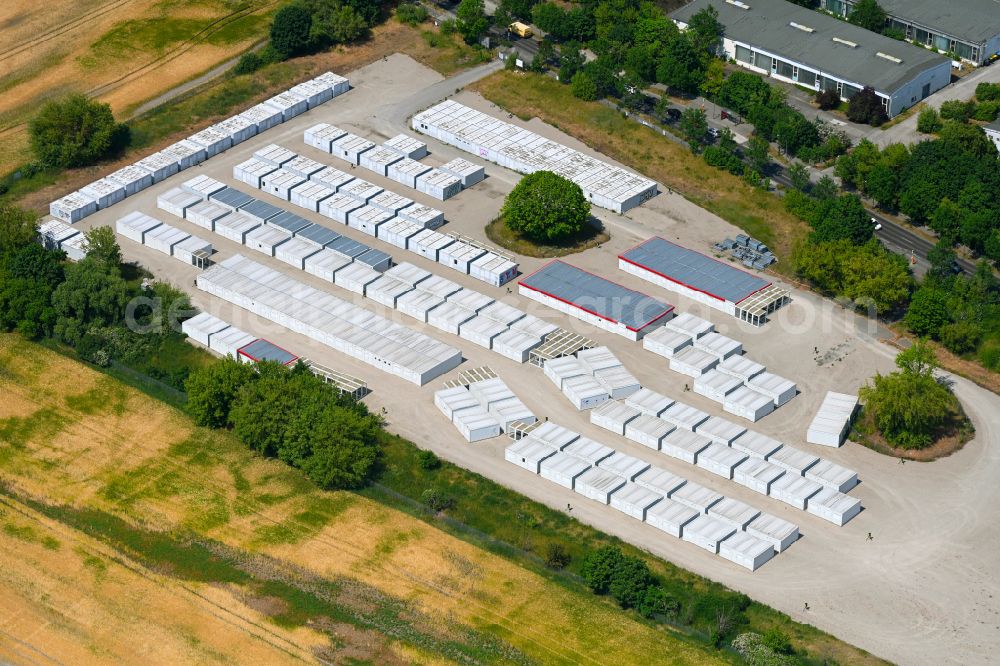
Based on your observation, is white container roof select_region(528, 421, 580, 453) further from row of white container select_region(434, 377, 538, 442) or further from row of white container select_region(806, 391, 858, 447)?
row of white container select_region(806, 391, 858, 447)

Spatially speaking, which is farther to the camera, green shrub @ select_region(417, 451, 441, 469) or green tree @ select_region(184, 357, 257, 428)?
green tree @ select_region(184, 357, 257, 428)

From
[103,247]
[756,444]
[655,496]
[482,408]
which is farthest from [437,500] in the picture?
[103,247]

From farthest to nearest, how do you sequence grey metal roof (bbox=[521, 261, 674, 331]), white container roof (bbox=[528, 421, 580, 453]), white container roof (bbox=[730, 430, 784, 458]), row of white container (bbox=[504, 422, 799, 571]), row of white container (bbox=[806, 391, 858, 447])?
grey metal roof (bbox=[521, 261, 674, 331]), row of white container (bbox=[806, 391, 858, 447]), white container roof (bbox=[528, 421, 580, 453]), white container roof (bbox=[730, 430, 784, 458]), row of white container (bbox=[504, 422, 799, 571])

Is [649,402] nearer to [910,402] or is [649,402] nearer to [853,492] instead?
[853,492]

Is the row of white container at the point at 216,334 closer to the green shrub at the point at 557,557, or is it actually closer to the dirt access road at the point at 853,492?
the dirt access road at the point at 853,492

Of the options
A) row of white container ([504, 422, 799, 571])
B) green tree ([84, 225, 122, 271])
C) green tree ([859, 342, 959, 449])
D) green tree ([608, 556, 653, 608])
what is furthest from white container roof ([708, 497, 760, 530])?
green tree ([84, 225, 122, 271])

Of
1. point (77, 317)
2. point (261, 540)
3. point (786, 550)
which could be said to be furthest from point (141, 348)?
point (786, 550)

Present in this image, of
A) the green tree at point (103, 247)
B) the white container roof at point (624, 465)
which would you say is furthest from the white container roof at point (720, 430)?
the green tree at point (103, 247)

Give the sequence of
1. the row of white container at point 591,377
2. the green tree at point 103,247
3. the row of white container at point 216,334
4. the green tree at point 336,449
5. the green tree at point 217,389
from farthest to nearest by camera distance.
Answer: the green tree at point 103,247
the row of white container at point 216,334
the row of white container at point 591,377
the green tree at point 217,389
the green tree at point 336,449
